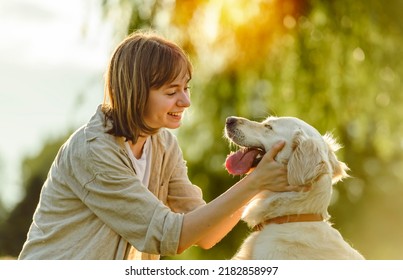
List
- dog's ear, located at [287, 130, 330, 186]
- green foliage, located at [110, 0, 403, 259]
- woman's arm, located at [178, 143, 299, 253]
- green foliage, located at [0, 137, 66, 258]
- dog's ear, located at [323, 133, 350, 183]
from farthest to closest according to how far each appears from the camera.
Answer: green foliage, located at [0, 137, 66, 258] → green foliage, located at [110, 0, 403, 259] → dog's ear, located at [323, 133, 350, 183] → dog's ear, located at [287, 130, 330, 186] → woman's arm, located at [178, 143, 299, 253]

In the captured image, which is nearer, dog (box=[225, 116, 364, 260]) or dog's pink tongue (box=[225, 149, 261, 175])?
dog (box=[225, 116, 364, 260])

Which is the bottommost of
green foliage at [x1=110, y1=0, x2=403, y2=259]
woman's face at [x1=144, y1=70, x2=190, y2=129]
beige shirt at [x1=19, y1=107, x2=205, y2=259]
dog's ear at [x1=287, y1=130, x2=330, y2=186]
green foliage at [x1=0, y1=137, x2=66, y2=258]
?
green foliage at [x1=0, y1=137, x2=66, y2=258]

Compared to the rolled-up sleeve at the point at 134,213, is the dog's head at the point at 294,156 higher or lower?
higher

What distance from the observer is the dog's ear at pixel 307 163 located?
3.06 m

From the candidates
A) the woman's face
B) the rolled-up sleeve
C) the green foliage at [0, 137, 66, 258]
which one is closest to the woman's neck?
the woman's face

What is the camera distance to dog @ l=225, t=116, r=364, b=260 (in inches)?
121

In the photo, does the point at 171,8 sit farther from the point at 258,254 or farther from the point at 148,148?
the point at 258,254

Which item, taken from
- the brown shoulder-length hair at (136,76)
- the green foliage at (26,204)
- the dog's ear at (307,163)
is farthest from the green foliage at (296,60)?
the green foliage at (26,204)

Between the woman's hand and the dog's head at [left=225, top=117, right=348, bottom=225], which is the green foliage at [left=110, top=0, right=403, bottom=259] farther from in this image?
the woman's hand

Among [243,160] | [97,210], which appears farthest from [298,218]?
[97,210]

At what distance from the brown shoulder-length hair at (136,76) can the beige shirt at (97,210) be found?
2.7 inches

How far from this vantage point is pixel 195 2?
18.7ft

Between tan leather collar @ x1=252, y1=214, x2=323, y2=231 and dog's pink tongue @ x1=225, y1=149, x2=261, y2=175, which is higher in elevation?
dog's pink tongue @ x1=225, y1=149, x2=261, y2=175

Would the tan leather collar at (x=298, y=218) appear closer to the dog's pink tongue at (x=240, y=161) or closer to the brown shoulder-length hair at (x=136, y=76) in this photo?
the dog's pink tongue at (x=240, y=161)
